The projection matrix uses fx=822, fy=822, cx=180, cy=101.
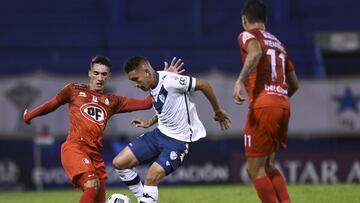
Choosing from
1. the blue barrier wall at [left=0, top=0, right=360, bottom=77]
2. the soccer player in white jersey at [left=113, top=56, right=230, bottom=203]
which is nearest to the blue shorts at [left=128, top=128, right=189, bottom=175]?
the soccer player in white jersey at [left=113, top=56, right=230, bottom=203]

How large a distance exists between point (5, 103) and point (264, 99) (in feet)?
40.3

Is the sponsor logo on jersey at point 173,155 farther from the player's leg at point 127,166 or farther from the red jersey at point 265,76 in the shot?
the red jersey at point 265,76

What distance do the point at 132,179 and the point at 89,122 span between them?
868mm

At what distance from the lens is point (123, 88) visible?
64.2 feet

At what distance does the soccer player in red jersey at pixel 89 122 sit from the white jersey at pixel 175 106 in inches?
16.1

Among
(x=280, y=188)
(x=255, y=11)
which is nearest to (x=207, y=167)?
(x=280, y=188)

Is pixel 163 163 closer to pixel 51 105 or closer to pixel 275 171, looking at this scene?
pixel 275 171

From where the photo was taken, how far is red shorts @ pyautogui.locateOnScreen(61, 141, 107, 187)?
9.01m

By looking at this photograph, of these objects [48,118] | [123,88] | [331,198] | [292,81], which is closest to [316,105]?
[123,88]

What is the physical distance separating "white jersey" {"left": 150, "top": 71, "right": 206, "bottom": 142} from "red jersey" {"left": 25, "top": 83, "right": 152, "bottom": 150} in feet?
1.73

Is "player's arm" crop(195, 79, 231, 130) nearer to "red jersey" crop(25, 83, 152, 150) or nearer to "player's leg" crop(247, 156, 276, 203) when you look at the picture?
"player's leg" crop(247, 156, 276, 203)

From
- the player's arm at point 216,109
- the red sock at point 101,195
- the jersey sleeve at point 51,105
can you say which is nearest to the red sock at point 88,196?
the red sock at point 101,195

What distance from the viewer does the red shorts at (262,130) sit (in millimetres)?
8422

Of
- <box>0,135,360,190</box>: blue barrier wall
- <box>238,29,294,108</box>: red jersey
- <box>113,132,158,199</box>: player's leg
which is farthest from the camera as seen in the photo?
<box>0,135,360,190</box>: blue barrier wall
